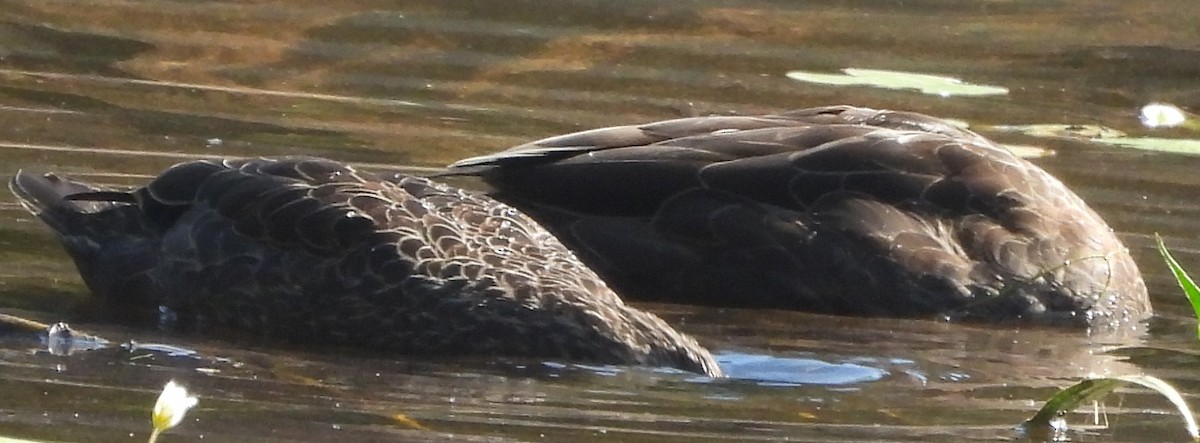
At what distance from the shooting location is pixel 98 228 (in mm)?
8500

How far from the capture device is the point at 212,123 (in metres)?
11.1

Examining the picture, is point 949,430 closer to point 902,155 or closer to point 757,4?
point 902,155

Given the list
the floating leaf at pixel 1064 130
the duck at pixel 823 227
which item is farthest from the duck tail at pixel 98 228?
the floating leaf at pixel 1064 130

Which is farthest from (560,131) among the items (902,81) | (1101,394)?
(1101,394)

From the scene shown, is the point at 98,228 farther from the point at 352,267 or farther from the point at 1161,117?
the point at 1161,117

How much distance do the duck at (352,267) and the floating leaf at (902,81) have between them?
15.3ft

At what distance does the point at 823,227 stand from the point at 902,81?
3927mm

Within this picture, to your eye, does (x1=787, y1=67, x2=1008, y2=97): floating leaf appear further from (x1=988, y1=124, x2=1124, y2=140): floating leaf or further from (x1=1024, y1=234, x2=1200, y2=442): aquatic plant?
(x1=1024, y1=234, x2=1200, y2=442): aquatic plant

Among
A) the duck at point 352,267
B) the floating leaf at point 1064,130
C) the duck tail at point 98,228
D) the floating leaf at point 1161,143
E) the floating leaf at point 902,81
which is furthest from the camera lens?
the floating leaf at point 902,81

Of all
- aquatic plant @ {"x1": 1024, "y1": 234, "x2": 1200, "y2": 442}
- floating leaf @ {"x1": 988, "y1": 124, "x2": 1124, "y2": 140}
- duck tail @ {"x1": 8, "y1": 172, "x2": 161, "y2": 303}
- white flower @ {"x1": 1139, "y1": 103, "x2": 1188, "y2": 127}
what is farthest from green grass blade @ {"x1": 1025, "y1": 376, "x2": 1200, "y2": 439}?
white flower @ {"x1": 1139, "y1": 103, "x2": 1188, "y2": 127}

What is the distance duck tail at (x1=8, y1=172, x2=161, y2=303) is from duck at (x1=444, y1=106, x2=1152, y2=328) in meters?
1.25

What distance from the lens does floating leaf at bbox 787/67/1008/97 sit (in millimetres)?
12875

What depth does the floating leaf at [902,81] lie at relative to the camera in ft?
42.2

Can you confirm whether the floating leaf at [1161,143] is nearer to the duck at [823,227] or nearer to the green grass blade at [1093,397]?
the duck at [823,227]
